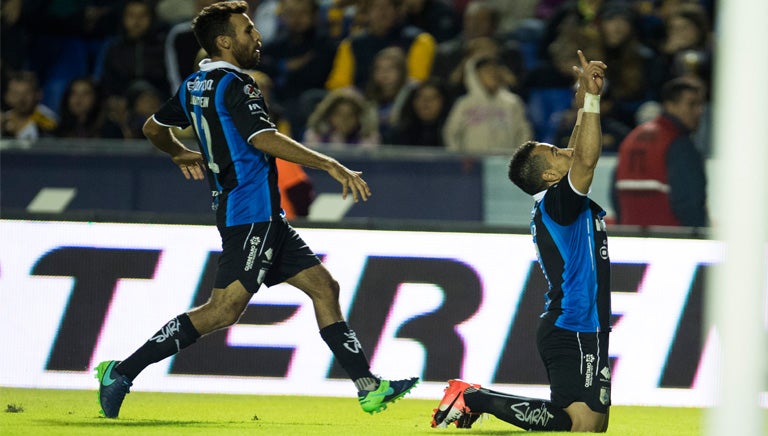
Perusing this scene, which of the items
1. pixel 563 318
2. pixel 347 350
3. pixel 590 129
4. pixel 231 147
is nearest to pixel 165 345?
pixel 347 350

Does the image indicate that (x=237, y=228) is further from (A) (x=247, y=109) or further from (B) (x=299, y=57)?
(B) (x=299, y=57)

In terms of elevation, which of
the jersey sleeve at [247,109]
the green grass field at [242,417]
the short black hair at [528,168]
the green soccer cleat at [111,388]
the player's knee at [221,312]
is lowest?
the green grass field at [242,417]

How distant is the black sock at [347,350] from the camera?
7.19 m

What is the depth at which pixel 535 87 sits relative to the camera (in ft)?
44.1

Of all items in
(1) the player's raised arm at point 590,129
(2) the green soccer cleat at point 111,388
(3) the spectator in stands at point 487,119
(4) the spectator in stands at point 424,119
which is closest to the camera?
(1) the player's raised arm at point 590,129

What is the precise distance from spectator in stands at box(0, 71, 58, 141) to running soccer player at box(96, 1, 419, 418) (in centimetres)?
593

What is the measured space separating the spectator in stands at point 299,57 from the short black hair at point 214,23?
20.7 ft

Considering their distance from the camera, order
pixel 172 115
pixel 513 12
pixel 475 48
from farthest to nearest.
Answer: pixel 513 12, pixel 475 48, pixel 172 115

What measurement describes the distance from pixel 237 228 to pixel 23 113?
20.9 ft

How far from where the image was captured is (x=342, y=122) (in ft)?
39.9

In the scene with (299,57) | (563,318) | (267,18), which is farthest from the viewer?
(267,18)

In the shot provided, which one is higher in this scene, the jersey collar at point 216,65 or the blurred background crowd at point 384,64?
the jersey collar at point 216,65

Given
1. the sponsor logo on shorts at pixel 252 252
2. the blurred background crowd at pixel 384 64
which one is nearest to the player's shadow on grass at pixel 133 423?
the sponsor logo on shorts at pixel 252 252

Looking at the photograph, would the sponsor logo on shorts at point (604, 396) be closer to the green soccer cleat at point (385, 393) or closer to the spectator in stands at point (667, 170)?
the green soccer cleat at point (385, 393)
